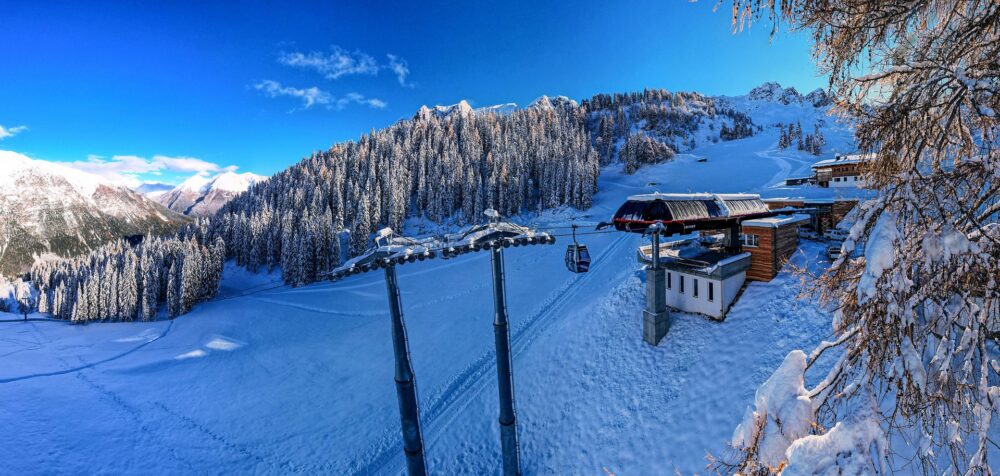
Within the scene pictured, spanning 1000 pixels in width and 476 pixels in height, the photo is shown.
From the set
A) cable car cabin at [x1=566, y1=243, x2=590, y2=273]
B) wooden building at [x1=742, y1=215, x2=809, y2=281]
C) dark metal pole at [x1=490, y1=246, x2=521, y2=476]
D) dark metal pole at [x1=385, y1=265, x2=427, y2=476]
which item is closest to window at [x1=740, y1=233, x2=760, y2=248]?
wooden building at [x1=742, y1=215, x2=809, y2=281]

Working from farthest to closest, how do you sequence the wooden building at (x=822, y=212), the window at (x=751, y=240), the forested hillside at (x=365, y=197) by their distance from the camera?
the forested hillside at (x=365, y=197) → the wooden building at (x=822, y=212) → the window at (x=751, y=240)

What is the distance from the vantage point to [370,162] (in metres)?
88.6

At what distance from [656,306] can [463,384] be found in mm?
11007

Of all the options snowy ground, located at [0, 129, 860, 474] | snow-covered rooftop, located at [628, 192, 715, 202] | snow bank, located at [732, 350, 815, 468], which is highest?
snow-covered rooftop, located at [628, 192, 715, 202]

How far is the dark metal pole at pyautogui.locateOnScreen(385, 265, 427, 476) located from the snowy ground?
20.6ft

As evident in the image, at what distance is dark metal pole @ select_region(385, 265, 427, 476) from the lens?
9.67m

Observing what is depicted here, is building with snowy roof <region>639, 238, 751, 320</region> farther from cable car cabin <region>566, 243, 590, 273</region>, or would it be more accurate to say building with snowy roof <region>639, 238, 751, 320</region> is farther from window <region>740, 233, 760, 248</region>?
cable car cabin <region>566, 243, 590, 273</region>

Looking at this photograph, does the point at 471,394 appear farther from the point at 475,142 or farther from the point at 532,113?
the point at 532,113

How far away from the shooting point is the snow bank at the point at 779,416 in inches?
107

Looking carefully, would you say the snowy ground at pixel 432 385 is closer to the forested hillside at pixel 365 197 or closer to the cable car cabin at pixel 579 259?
the cable car cabin at pixel 579 259

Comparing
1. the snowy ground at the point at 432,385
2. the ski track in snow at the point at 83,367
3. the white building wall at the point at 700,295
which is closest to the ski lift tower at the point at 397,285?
the snowy ground at the point at 432,385

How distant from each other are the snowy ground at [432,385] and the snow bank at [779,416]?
6.78ft

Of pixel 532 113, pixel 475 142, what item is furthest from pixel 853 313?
pixel 532 113

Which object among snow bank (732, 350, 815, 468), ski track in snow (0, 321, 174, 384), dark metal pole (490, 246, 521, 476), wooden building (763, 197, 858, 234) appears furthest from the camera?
ski track in snow (0, 321, 174, 384)
